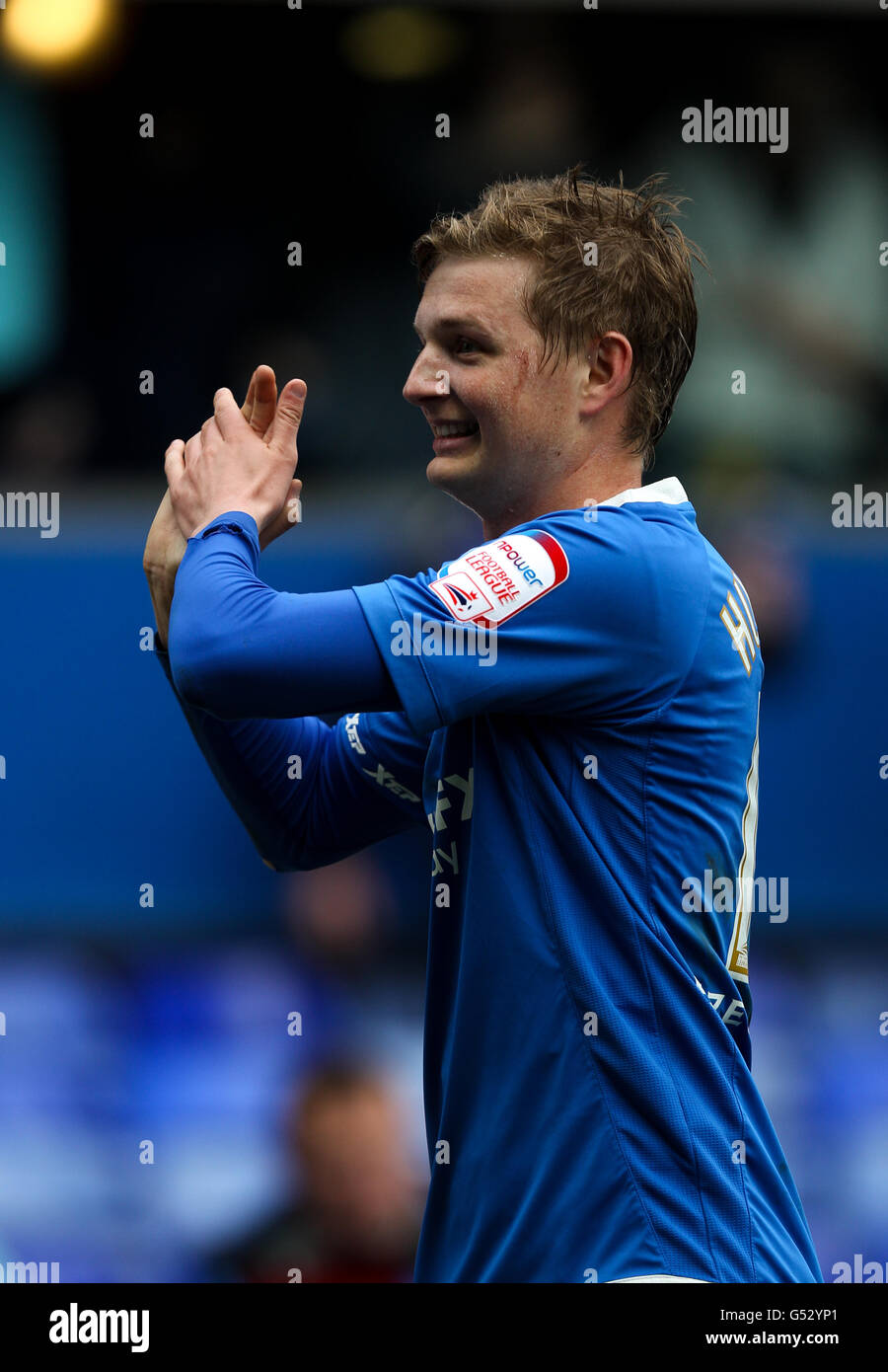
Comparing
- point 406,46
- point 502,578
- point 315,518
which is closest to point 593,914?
point 502,578

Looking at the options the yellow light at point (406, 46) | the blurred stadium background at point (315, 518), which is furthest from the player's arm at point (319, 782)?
the yellow light at point (406, 46)

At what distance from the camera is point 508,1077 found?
2109 millimetres

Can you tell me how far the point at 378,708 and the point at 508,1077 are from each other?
523mm

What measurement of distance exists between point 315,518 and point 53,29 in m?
2.37

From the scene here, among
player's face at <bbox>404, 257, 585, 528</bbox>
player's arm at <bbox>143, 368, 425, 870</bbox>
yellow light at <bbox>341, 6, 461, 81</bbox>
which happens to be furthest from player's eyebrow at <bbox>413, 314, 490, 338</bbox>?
yellow light at <bbox>341, 6, 461, 81</bbox>

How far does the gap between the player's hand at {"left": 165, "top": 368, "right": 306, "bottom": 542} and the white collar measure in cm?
46

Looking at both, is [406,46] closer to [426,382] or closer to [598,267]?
[598,267]

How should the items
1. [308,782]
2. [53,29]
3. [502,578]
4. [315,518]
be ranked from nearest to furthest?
1. [502,578]
2. [308,782]
3. [315,518]
4. [53,29]

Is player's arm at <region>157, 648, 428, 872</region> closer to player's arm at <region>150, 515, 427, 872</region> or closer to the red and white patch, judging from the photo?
player's arm at <region>150, 515, 427, 872</region>

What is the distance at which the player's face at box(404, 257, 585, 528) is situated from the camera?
2295mm

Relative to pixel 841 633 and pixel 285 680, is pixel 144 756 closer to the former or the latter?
pixel 841 633

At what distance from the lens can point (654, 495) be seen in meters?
2.30

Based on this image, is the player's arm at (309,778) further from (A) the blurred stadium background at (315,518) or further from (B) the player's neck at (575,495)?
(A) the blurred stadium background at (315,518)

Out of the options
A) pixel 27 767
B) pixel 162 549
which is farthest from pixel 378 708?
pixel 27 767
